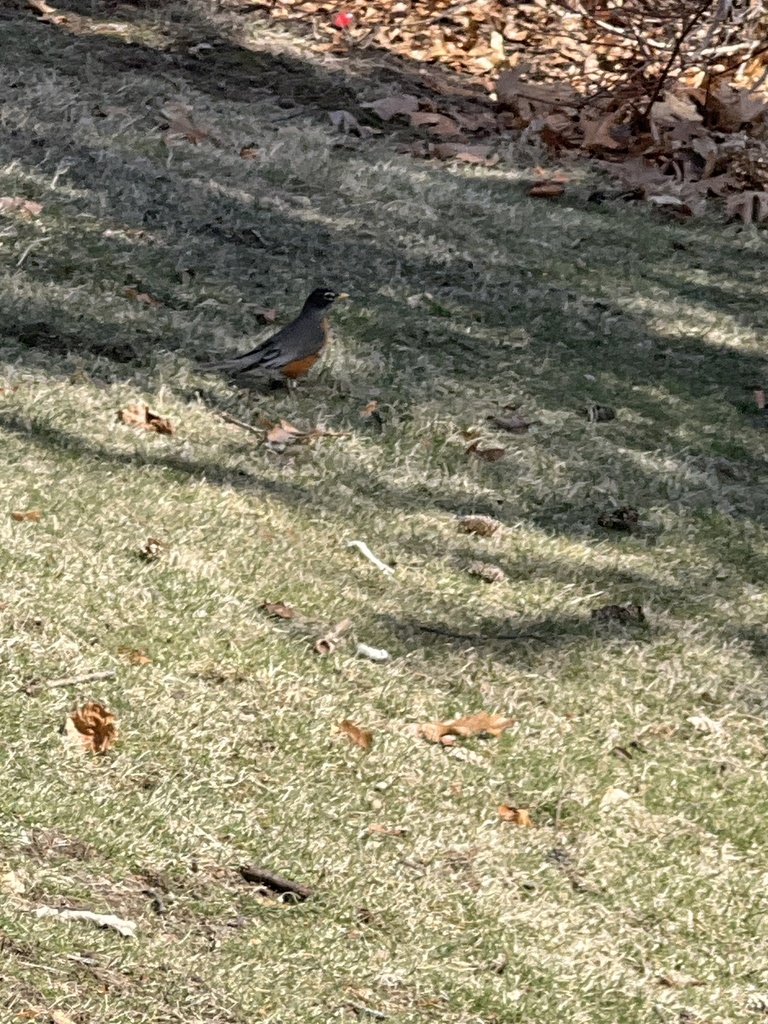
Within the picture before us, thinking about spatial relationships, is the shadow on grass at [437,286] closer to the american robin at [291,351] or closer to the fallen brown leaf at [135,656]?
the american robin at [291,351]

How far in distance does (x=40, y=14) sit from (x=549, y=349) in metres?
5.45

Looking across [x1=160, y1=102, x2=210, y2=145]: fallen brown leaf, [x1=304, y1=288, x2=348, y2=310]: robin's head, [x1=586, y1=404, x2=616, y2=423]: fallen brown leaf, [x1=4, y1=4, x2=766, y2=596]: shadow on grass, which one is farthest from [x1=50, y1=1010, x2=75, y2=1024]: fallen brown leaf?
[x1=160, y1=102, x2=210, y2=145]: fallen brown leaf

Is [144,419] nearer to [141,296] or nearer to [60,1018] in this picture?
[141,296]

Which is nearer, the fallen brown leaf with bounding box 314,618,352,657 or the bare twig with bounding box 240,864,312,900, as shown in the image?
the bare twig with bounding box 240,864,312,900

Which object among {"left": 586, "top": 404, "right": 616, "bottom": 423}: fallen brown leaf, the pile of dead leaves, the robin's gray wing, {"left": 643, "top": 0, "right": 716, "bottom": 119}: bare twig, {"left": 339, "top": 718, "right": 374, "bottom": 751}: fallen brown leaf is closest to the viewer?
{"left": 339, "top": 718, "right": 374, "bottom": 751}: fallen brown leaf

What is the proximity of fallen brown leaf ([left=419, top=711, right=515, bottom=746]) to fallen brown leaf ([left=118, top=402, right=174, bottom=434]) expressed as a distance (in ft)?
6.42

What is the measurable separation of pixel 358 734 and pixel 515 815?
19.3 inches

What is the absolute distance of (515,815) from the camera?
4.39 meters

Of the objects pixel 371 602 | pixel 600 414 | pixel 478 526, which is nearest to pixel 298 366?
pixel 478 526

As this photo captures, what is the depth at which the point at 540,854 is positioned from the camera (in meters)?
4.28

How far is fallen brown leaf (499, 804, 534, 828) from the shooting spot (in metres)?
Result: 4.37

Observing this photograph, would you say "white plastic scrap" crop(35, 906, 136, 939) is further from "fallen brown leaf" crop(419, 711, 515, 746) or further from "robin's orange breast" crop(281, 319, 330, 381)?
"robin's orange breast" crop(281, 319, 330, 381)

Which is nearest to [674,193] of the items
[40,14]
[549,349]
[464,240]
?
[464,240]

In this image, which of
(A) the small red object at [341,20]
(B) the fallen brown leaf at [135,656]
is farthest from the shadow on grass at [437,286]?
(A) the small red object at [341,20]
